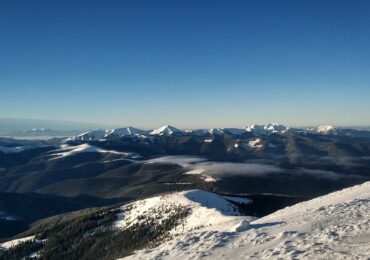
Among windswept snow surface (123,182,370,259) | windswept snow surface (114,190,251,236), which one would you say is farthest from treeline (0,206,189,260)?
windswept snow surface (123,182,370,259)

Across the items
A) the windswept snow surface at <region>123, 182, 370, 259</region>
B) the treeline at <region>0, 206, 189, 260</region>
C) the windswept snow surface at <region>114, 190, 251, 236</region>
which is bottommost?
the treeline at <region>0, 206, 189, 260</region>

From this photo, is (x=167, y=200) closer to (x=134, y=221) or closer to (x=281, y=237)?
(x=134, y=221)

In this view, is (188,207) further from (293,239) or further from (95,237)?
(293,239)

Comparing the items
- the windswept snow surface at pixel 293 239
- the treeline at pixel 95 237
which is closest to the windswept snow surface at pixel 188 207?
the treeline at pixel 95 237

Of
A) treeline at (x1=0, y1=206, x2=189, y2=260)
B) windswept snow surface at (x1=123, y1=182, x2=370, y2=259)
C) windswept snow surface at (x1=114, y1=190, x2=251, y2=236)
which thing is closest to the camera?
windswept snow surface at (x1=123, y1=182, x2=370, y2=259)

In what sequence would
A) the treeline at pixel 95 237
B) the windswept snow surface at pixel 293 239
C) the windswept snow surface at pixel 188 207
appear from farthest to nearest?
the treeline at pixel 95 237 < the windswept snow surface at pixel 188 207 < the windswept snow surface at pixel 293 239

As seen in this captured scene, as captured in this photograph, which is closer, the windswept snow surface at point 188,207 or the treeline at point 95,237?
the windswept snow surface at point 188,207

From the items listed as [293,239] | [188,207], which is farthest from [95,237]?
[293,239]

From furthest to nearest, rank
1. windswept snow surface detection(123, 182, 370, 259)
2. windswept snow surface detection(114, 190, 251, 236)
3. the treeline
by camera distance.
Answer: the treeline → windswept snow surface detection(114, 190, 251, 236) → windswept snow surface detection(123, 182, 370, 259)

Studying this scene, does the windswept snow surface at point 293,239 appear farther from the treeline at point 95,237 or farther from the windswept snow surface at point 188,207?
the windswept snow surface at point 188,207

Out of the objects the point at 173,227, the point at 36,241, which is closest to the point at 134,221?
the point at 173,227

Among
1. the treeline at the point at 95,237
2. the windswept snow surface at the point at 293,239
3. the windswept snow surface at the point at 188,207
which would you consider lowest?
the treeline at the point at 95,237

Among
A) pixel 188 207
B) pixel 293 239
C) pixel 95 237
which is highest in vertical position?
pixel 293 239

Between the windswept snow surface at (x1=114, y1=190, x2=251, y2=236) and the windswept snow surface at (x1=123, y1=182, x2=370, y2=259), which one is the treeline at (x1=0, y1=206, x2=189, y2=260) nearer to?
the windswept snow surface at (x1=114, y1=190, x2=251, y2=236)
